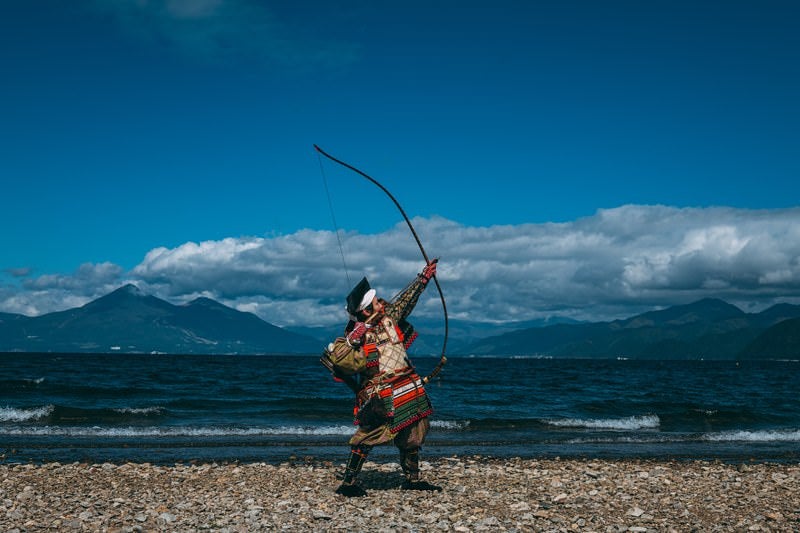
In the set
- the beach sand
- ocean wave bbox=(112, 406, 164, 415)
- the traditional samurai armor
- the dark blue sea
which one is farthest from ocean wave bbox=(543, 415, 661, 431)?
the traditional samurai armor

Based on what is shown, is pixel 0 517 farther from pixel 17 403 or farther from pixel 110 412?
pixel 17 403

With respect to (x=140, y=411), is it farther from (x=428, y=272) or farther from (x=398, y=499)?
(x=428, y=272)

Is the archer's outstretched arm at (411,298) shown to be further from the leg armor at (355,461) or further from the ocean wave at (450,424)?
the ocean wave at (450,424)

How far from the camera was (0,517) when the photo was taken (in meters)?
9.75

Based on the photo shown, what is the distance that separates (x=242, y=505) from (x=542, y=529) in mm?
4418

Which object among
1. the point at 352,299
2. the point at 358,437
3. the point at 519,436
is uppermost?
the point at 352,299

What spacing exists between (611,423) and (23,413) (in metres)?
22.5

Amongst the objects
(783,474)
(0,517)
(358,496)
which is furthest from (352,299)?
(783,474)

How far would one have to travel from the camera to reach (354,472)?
11219mm

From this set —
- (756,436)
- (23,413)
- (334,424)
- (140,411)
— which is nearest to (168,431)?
(334,424)

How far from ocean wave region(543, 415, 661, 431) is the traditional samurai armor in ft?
→ 53.4

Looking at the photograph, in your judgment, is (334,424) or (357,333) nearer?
(357,333)

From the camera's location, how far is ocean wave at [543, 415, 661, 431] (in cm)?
2618

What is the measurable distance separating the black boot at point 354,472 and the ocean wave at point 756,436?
15293mm
